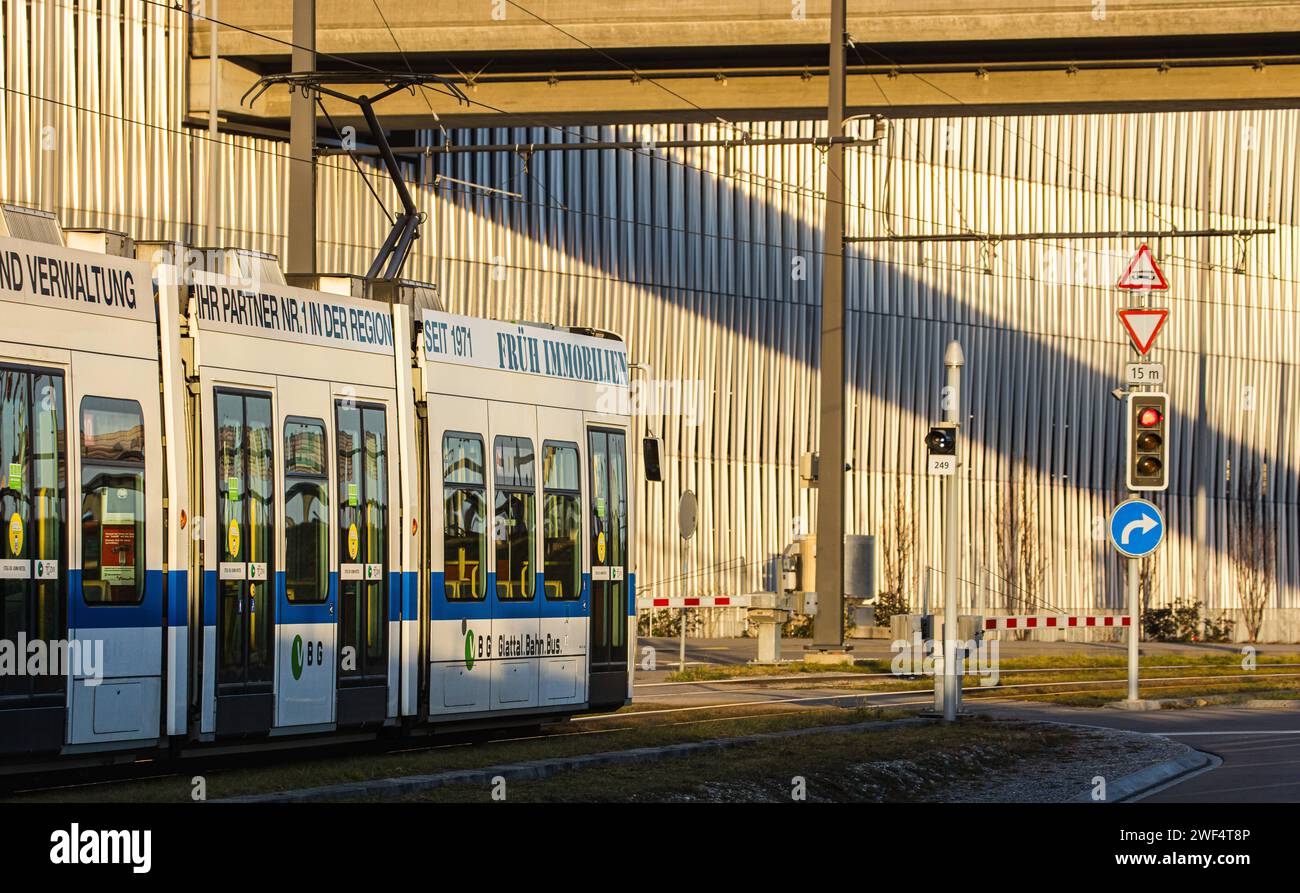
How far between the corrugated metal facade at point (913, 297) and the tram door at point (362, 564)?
18960 mm

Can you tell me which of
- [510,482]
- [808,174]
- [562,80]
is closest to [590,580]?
[510,482]

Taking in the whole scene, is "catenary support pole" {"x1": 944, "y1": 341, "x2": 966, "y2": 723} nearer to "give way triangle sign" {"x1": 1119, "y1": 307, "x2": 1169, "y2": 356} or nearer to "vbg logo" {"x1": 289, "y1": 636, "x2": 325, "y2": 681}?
"give way triangle sign" {"x1": 1119, "y1": 307, "x2": 1169, "y2": 356}

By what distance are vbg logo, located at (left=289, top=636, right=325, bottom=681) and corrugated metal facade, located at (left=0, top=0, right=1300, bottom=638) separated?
20.1 metres

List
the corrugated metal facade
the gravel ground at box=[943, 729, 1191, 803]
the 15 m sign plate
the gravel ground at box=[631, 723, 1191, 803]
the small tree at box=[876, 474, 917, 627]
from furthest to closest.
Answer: the small tree at box=[876, 474, 917, 627], the corrugated metal facade, the 15 m sign plate, the gravel ground at box=[943, 729, 1191, 803], the gravel ground at box=[631, 723, 1191, 803]

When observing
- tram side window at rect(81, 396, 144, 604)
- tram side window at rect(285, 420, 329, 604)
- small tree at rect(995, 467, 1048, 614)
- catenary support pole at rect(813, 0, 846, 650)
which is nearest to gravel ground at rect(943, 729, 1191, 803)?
tram side window at rect(285, 420, 329, 604)

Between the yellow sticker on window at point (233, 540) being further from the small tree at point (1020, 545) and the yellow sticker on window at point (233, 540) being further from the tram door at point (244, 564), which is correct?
the small tree at point (1020, 545)

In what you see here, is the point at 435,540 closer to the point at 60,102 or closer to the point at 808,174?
the point at 60,102

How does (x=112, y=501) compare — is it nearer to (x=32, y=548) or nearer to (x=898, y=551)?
(x=32, y=548)

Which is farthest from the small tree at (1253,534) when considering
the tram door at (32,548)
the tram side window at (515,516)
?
the tram door at (32,548)

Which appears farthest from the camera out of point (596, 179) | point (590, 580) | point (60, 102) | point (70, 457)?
point (596, 179)

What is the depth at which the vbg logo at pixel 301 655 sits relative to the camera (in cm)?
1557

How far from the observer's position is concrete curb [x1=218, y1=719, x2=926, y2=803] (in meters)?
12.4

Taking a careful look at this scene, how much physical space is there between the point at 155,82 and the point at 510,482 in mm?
18440

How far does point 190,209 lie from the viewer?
114ft
